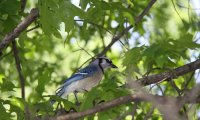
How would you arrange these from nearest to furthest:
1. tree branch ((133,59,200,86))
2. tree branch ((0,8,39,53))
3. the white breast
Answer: tree branch ((133,59,200,86)) < tree branch ((0,8,39,53)) < the white breast

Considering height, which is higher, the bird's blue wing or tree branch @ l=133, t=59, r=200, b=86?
the bird's blue wing

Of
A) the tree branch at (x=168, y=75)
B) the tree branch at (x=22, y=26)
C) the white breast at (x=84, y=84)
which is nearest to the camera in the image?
the tree branch at (x=168, y=75)

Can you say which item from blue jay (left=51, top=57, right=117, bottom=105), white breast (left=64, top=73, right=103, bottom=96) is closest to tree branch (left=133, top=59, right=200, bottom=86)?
blue jay (left=51, top=57, right=117, bottom=105)

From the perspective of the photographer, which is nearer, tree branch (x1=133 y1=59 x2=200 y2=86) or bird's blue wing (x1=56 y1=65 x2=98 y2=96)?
tree branch (x1=133 y1=59 x2=200 y2=86)

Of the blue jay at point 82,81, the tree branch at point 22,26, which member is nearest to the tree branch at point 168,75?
the tree branch at point 22,26

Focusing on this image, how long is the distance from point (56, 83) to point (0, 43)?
2.88 meters

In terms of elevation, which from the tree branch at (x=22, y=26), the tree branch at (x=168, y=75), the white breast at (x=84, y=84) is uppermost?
the white breast at (x=84, y=84)

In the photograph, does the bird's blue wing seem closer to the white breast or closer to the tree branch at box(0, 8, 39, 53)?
the white breast

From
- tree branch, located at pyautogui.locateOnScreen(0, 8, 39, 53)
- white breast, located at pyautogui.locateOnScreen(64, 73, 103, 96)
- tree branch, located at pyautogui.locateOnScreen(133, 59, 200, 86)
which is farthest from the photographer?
white breast, located at pyautogui.locateOnScreen(64, 73, 103, 96)

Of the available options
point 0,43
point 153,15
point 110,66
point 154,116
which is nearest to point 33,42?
point 110,66

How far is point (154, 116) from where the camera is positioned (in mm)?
4574

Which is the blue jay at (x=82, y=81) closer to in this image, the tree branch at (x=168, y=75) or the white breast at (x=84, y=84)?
the white breast at (x=84, y=84)

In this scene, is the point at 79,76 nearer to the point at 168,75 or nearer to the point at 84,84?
the point at 84,84

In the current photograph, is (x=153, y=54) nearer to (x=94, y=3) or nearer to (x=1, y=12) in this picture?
(x=94, y=3)
